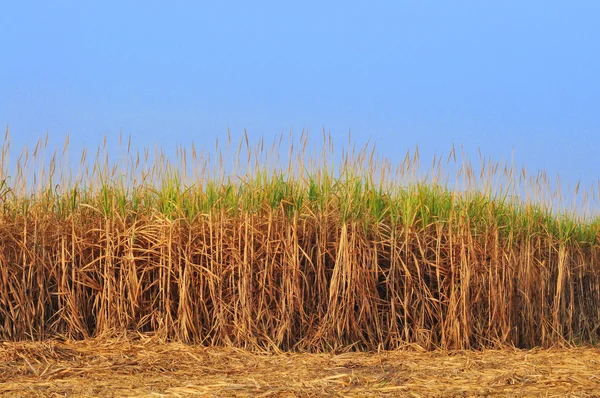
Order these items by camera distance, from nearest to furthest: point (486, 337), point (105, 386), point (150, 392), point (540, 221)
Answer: point (150, 392)
point (105, 386)
point (486, 337)
point (540, 221)

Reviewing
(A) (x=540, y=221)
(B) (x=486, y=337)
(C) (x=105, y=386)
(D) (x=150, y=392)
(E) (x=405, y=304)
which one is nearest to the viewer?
(D) (x=150, y=392)

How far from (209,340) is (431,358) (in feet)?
4.84

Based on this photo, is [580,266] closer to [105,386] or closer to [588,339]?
[588,339]

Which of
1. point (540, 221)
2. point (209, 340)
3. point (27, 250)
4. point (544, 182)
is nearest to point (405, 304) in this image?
point (209, 340)

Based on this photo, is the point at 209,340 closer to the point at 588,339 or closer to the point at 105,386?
the point at 105,386

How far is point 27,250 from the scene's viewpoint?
4699mm

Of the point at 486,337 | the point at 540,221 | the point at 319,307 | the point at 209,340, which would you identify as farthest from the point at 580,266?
the point at 209,340

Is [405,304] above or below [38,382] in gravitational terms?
above

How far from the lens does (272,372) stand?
3.73 m

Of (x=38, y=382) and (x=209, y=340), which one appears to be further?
(x=209, y=340)

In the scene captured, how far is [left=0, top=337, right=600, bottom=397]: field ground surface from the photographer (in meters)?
3.20

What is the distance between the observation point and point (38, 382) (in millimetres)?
3480

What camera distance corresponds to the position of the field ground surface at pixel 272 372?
3201 millimetres

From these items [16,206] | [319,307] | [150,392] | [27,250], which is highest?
[16,206]
